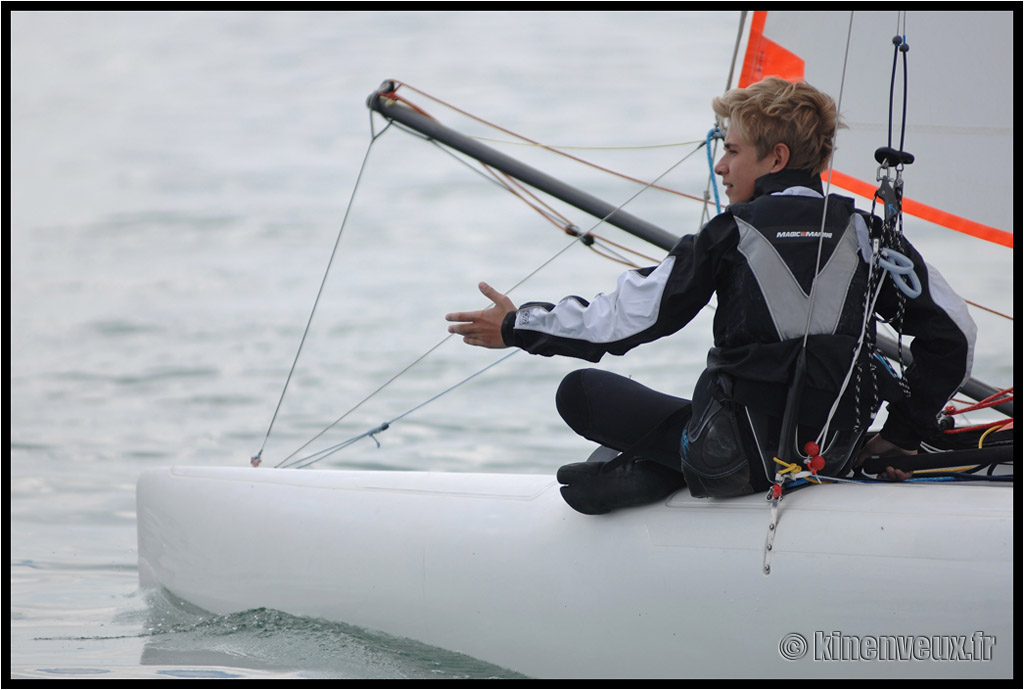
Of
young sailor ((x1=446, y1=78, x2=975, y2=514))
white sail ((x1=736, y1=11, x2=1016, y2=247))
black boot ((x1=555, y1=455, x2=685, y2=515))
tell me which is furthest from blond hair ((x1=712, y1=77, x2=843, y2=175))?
white sail ((x1=736, y1=11, x2=1016, y2=247))

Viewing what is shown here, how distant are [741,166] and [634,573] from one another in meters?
0.62

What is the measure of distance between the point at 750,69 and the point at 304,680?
5.36ft

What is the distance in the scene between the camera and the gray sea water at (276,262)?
316 centimetres

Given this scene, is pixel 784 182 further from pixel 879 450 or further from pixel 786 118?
pixel 879 450

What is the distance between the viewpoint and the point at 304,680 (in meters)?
2.19

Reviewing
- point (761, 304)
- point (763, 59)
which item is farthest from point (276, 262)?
point (761, 304)

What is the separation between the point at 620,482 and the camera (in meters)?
1.87

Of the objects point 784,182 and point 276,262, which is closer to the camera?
point 784,182

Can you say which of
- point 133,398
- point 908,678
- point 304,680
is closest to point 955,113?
point 908,678

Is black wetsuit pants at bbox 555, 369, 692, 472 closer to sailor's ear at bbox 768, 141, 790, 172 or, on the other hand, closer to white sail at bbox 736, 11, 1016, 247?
sailor's ear at bbox 768, 141, 790, 172

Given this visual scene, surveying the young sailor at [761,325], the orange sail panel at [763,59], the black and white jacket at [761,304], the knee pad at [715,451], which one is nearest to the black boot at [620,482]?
the young sailor at [761,325]

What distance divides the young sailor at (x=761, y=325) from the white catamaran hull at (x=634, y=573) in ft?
0.35

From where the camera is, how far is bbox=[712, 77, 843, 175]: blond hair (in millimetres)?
1764

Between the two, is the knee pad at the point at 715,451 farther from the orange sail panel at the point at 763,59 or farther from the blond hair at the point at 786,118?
the orange sail panel at the point at 763,59
